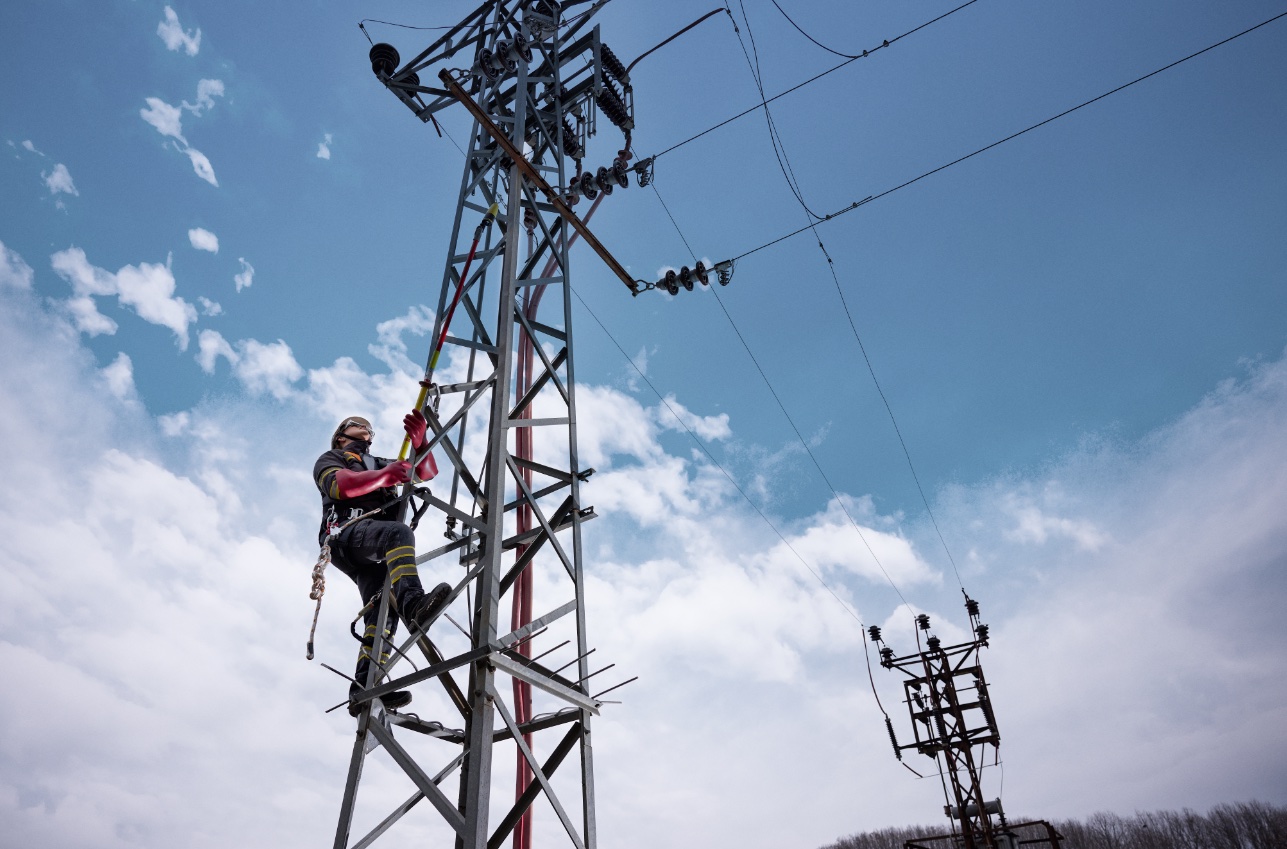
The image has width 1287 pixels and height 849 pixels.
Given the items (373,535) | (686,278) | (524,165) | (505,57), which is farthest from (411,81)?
(373,535)

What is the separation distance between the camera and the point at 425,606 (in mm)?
4848

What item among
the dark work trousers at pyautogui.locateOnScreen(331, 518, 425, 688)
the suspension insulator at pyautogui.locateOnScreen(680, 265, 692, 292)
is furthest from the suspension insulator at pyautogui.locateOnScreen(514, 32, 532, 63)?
the dark work trousers at pyautogui.locateOnScreen(331, 518, 425, 688)

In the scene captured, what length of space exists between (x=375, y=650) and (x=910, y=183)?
7.89 meters

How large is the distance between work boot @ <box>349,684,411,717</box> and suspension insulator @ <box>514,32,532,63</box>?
5.94 meters

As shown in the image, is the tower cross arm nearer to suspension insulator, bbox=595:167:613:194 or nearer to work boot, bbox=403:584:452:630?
suspension insulator, bbox=595:167:613:194

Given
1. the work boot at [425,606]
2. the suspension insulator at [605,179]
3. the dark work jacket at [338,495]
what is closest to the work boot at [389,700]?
the work boot at [425,606]

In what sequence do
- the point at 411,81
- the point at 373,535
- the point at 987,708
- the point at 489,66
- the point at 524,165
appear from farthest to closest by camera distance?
the point at 987,708 → the point at 411,81 → the point at 489,66 → the point at 524,165 → the point at 373,535

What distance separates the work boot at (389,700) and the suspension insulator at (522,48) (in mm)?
5937

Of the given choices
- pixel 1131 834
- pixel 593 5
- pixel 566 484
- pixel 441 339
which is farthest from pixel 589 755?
pixel 1131 834

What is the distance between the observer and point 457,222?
695cm

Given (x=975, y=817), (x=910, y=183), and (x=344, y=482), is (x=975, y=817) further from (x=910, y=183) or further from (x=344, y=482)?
(x=344, y=482)

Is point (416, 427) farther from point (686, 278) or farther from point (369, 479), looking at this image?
point (686, 278)

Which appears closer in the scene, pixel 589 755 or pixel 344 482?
pixel 589 755

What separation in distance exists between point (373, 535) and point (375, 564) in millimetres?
287
